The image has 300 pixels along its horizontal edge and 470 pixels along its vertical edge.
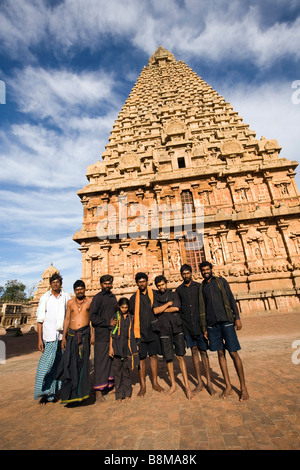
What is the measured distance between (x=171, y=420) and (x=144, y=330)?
151 cm

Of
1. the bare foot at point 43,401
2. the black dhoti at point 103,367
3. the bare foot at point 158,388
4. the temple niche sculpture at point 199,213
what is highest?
the temple niche sculpture at point 199,213

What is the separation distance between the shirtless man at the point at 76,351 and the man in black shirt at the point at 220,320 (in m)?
2.27

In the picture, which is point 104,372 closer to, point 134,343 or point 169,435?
point 134,343

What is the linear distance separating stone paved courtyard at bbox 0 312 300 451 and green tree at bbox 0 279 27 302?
74.1 metres

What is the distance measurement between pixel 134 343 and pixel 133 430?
1.52 meters

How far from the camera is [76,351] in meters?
3.99

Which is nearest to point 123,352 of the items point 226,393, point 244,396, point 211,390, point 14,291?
point 211,390

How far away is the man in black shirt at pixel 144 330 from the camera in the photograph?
420 centimetres

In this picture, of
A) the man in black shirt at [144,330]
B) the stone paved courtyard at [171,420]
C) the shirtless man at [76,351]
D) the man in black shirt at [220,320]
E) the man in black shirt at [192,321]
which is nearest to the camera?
the stone paved courtyard at [171,420]

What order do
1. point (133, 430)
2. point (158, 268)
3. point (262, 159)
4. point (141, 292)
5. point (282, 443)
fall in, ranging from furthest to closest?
point (262, 159), point (158, 268), point (141, 292), point (133, 430), point (282, 443)

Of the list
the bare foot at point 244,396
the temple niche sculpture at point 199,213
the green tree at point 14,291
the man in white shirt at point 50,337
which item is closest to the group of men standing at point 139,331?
the man in white shirt at point 50,337

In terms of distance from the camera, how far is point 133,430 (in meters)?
2.79

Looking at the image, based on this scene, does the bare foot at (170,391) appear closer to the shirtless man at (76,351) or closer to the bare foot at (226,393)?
the bare foot at (226,393)

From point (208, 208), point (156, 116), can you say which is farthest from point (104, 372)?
point (156, 116)
